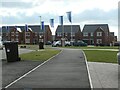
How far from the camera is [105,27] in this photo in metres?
126

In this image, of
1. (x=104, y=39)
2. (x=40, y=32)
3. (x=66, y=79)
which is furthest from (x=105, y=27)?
(x=66, y=79)

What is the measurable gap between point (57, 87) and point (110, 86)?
1.75 meters

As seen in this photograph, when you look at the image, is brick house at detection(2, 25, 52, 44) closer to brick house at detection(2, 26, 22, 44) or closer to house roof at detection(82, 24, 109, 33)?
brick house at detection(2, 26, 22, 44)

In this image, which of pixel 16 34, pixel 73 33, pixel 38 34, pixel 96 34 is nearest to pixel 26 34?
pixel 16 34

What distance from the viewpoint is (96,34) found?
123312 mm

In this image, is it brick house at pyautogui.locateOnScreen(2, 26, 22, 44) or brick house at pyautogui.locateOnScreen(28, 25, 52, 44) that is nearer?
brick house at pyautogui.locateOnScreen(28, 25, 52, 44)

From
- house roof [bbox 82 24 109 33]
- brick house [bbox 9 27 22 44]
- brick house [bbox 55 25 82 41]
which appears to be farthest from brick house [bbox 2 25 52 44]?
house roof [bbox 82 24 109 33]

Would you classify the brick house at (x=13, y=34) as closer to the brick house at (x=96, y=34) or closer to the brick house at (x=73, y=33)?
the brick house at (x=73, y=33)

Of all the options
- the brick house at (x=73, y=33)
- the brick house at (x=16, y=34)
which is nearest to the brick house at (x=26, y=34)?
the brick house at (x=16, y=34)

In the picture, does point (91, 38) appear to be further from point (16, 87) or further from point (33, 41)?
point (16, 87)

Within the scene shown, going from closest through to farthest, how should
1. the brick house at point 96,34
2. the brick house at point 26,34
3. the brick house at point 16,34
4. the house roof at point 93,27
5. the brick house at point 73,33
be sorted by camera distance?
the brick house at point 96,34 < the house roof at point 93,27 < the brick house at point 73,33 < the brick house at point 26,34 < the brick house at point 16,34

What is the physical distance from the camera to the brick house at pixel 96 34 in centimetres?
12331

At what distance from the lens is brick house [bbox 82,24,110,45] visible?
405 ft

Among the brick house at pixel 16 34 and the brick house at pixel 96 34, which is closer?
the brick house at pixel 96 34
